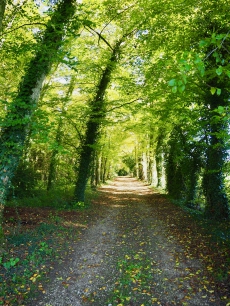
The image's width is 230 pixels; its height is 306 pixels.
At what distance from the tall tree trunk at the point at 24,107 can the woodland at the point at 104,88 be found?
0.10ft

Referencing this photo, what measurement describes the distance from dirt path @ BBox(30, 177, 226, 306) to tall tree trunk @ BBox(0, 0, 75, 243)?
2770mm

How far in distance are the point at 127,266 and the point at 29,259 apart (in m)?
2.65

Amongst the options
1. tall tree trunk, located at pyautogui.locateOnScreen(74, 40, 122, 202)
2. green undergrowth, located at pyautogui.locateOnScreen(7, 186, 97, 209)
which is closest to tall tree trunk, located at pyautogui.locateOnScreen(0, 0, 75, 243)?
green undergrowth, located at pyautogui.locateOnScreen(7, 186, 97, 209)

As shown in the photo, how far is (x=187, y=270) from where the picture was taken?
6.17 meters

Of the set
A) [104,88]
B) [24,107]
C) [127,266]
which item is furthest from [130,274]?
[104,88]

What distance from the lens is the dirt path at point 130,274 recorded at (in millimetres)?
4980

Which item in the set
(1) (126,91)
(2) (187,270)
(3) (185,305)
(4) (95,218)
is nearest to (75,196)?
(4) (95,218)

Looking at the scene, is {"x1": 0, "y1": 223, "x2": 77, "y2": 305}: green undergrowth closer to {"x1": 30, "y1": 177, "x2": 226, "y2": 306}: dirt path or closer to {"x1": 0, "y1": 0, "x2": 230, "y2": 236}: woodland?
{"x1": 30, "y1": 177, "x2": 226, "y2": 306}: dirt path

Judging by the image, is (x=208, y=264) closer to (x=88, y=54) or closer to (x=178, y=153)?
(x=178, y=153)

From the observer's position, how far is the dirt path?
498 centimetres

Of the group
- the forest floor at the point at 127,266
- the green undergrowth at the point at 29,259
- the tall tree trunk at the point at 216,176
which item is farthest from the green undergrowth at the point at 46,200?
the tall tree trunk at the point at 216,176

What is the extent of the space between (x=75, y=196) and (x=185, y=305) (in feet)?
33.8

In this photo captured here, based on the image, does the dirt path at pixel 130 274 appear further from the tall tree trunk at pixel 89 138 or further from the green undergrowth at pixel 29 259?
the tall tree trunk at pixel 89 138

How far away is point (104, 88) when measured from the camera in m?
14.8
